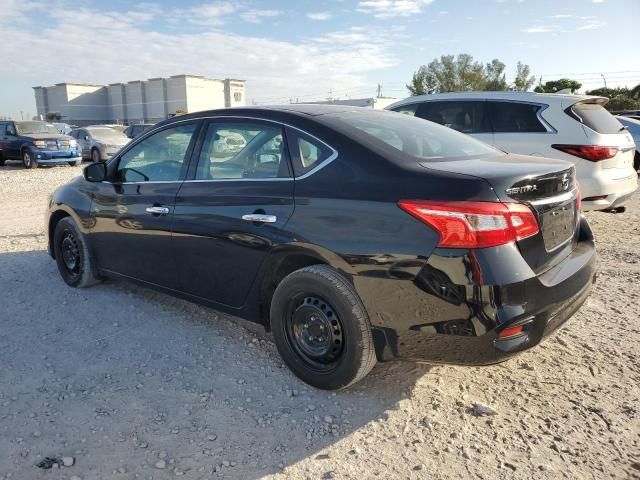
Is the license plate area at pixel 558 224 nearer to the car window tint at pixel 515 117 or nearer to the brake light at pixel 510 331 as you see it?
the brake light at pixel 510 331

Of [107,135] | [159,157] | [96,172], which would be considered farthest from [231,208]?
[107,135]

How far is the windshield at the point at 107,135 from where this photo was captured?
21.1m

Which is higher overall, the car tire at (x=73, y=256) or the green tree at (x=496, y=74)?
the green tree at (x=496, y=74)

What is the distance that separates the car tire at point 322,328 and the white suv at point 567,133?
4.23 meters

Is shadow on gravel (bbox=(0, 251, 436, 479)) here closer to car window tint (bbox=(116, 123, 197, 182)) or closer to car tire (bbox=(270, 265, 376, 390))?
car tire (bbox=(270, 265, 376, 390))

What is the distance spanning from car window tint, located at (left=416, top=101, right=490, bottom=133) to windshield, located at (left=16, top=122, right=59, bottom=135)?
16210 mm

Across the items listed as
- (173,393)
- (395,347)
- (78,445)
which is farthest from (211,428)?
(395,347)

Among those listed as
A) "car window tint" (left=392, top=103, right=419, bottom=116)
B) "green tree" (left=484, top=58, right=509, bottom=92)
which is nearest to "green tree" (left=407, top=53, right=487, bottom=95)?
"green tree" (left=484, top=58, right=509, bottom=92)

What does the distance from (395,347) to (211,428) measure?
1074mm

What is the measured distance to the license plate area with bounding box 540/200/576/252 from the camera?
280 centimetres

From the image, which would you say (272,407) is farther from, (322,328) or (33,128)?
(33,128)

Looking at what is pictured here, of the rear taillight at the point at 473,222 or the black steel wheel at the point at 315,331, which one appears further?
the black steel wheel at the point at 315,331

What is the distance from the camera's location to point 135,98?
86.9 meters

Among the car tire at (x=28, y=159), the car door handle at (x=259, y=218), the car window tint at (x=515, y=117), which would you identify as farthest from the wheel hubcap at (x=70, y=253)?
the car tire at (x=28, y=159)
